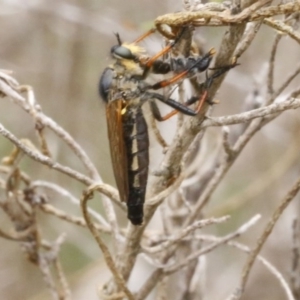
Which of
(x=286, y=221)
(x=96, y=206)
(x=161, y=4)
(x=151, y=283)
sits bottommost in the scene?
(x=151, y=283)

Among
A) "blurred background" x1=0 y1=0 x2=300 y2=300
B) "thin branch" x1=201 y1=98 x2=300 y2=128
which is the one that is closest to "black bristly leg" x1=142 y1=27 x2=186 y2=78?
"thin branch" x1=201 y1=98 x2=300 y2=128

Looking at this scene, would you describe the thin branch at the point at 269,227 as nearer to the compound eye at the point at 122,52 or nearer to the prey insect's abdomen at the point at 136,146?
the prey insect's abdomen at the point at 136,146

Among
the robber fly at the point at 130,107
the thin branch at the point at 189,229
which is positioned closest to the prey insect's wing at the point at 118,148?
the robber fly at the point at 130,107

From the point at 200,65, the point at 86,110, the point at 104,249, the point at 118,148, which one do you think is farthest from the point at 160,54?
the point at 86,110

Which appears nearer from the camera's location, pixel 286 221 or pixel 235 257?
pixel 286 221

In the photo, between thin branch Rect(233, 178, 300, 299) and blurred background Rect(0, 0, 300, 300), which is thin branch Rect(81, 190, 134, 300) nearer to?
thin branch Rect(233, 178, 300, 299)

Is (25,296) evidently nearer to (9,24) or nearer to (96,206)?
(96,206)

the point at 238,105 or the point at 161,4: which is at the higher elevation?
the point at 161,4

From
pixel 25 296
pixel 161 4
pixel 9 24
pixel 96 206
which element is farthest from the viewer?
pixel 96 206

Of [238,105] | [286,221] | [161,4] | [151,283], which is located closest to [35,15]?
[161,4]
